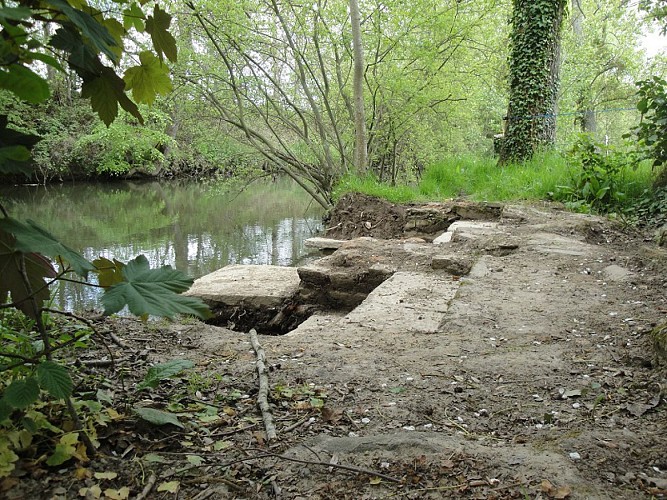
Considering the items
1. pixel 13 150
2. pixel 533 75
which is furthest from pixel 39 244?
pixel 533 75

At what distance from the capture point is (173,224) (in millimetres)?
13859

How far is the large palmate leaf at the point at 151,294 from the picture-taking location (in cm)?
116

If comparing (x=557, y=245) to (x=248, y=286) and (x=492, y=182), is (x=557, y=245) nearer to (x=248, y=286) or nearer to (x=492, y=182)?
(x=248, y=286)

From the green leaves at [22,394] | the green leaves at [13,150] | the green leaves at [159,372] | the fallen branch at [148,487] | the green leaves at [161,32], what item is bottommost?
the fallen branch at [148,487]

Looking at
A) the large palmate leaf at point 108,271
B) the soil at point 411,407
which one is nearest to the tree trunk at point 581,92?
the soil at point 411,407

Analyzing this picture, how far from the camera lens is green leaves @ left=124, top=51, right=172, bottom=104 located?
5.52 ft

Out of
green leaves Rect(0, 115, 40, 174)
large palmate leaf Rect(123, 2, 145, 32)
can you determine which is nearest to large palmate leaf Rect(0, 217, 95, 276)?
green leaves Rect(0, 115, 40, 174)

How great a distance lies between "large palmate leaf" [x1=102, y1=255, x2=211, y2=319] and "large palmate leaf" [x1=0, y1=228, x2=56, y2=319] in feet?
0.88

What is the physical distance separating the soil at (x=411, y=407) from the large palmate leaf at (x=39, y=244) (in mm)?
673

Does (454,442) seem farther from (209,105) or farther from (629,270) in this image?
(209,105)

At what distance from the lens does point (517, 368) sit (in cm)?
255

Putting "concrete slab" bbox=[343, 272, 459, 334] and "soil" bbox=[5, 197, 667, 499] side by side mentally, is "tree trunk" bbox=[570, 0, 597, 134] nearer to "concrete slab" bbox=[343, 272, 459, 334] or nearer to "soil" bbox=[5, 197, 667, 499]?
"concrete slab" bbox=[343, 272, 459, 334]

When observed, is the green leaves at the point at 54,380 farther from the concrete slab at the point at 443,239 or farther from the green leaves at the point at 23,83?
the concrete slab at the point at 443,239

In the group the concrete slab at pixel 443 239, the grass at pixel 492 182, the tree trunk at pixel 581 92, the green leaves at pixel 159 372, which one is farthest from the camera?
the tree trunk at pixel 581 92
